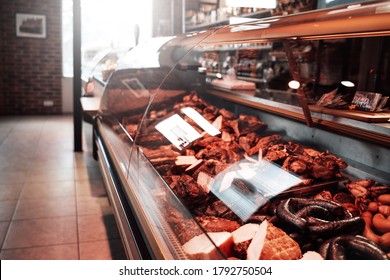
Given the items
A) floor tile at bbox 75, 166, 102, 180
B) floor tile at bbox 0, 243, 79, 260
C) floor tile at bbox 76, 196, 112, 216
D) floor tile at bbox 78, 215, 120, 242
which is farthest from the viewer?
floor tile at bbox 75, 166, 102, 180

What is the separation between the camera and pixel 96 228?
3207 millimetres

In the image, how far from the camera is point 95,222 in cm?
333

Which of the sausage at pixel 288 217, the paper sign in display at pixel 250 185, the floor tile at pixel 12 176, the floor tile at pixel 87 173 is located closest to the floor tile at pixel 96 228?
the floor tile at pixel 87 173

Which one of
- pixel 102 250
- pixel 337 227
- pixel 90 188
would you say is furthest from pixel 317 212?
pixel 90 188

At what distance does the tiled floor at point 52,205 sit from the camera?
284 centimetres

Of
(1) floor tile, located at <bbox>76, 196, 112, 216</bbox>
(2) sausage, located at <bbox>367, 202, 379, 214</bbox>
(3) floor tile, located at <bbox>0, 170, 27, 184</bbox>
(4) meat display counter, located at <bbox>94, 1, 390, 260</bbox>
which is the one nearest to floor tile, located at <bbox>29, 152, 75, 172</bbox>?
(3) floor tile, located at <bbox>0, 170, 27, 184</bbox>

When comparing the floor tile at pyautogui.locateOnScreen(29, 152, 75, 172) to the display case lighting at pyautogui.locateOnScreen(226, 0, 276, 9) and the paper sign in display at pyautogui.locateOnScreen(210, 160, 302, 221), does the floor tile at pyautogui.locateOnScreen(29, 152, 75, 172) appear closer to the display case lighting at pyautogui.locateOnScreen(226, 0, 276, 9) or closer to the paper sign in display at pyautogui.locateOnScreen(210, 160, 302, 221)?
the display case lighting at pyautogui.locateOnScreen(226, 0, 276, 9)

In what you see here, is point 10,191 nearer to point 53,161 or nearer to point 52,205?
point 52,205

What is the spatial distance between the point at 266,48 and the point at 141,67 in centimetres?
236

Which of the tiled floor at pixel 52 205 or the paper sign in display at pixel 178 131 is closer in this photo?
the paper sign in display at pixel 178 131

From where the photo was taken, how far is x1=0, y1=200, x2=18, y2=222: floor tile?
132 inches

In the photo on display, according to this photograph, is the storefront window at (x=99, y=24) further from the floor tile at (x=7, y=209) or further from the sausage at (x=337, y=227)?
the sausage at (x=337, y=227)

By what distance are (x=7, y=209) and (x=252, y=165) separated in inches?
103

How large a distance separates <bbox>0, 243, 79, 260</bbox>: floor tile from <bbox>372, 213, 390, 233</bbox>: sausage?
2.01 m
